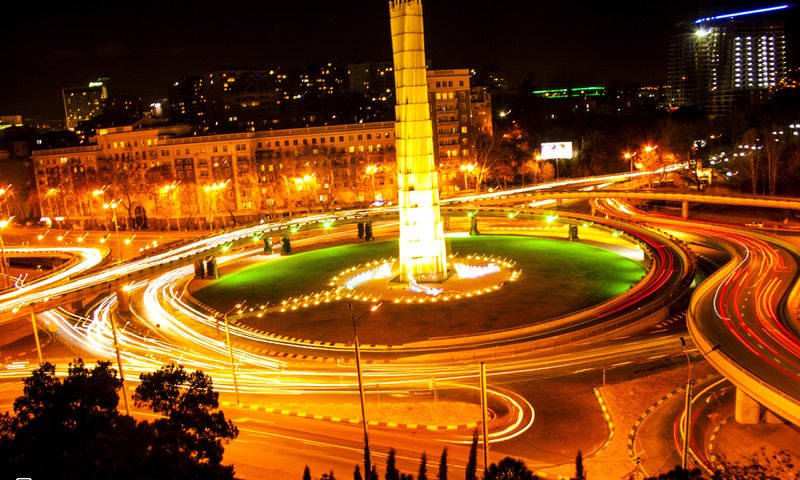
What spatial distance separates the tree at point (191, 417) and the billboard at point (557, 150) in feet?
321

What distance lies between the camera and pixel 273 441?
27.6m

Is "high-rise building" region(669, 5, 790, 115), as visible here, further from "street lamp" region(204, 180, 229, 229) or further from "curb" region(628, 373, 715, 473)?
"curb" region(628, 373, 715, 473)

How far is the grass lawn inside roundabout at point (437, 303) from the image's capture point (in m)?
44.9

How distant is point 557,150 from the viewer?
11156cm

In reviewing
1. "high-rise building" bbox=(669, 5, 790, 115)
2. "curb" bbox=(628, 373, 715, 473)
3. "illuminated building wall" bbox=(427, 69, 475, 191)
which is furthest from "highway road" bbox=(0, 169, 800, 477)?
"high-rise building" bbox=(669, 5, 790, 115)

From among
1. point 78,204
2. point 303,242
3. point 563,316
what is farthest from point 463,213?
point 78,204

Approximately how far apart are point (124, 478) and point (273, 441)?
14.6 meters

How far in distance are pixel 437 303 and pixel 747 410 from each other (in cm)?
2669

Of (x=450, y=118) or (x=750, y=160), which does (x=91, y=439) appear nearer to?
(x=750, y=160)

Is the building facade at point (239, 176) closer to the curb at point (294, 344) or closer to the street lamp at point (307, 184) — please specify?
the street lamp at point (307, 184)

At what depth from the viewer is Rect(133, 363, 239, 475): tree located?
1691 cm

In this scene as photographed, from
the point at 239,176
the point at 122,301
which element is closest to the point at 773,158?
the point at 239,176

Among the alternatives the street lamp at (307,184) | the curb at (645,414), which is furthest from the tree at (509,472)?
the street lamp at (307,184)

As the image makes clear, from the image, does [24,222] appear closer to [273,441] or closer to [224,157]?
[224,157]
